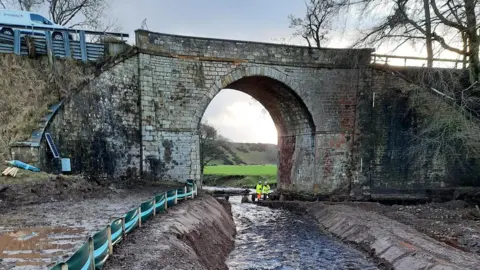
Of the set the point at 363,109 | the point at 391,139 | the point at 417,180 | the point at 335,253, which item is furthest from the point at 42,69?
the point at 417,180

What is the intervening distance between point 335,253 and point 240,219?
24.1ft

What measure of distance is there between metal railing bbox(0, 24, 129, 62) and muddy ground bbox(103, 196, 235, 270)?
30.7 ft

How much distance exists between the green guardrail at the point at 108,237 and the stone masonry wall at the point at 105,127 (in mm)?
5490

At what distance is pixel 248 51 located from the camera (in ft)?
65.8

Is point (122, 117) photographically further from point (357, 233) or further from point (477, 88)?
point (477, 88)

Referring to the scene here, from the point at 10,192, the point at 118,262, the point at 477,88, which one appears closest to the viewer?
the point at 118,262

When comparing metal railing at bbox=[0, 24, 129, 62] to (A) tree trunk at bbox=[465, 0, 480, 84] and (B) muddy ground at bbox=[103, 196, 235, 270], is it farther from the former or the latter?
(A) tree trunk at bbox=[465, 0, 480, 84]

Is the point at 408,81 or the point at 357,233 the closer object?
the point at 357,233

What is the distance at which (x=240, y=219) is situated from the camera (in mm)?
18547

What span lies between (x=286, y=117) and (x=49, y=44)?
1475 cm

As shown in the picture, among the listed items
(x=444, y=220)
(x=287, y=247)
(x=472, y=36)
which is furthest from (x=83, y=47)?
(x=444, y=220)

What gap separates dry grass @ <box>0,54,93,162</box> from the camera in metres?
14.3

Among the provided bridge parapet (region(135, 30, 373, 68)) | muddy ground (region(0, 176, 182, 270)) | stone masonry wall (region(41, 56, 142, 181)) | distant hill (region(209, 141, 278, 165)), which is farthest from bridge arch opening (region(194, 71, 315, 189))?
distant hill (region(209, 141, 278, 165))

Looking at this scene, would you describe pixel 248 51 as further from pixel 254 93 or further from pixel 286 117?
pixel 286 117
